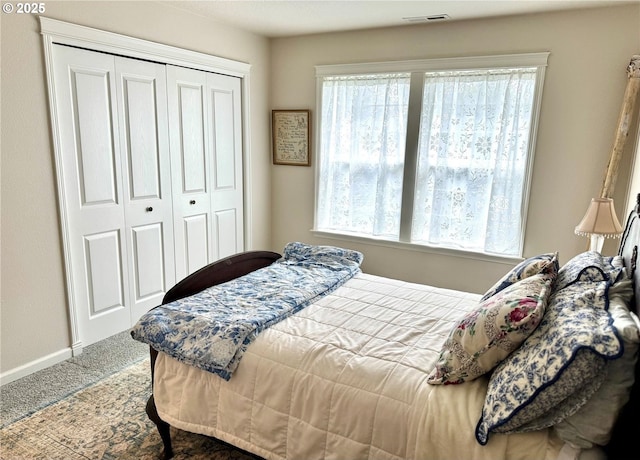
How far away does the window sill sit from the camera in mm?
3478

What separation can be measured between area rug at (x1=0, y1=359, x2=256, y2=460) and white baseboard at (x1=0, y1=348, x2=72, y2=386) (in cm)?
44

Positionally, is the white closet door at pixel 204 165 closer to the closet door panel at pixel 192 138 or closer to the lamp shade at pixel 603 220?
the closet door panel at pixel 192 138

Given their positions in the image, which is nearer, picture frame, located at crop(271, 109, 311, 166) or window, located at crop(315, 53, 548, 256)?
window, located at crop(315, 53, 548, 256)

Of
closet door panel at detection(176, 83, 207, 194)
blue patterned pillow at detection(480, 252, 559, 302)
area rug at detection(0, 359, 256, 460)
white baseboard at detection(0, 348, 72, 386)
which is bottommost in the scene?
area rug at detection(0, 359, 256, 460)

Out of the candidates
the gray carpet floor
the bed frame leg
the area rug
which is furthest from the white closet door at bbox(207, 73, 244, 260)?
the bed frame leg

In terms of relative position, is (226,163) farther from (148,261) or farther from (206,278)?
(206,278)

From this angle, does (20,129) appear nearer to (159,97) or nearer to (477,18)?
(159,97)

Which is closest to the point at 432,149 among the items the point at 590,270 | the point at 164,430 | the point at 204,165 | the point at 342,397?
the point at 204,165

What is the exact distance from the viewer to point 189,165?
142 inches

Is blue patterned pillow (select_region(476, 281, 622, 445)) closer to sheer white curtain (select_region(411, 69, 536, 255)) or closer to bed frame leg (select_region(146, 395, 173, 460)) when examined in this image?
bed frame leg (select_region(146, 395, 173, 460))

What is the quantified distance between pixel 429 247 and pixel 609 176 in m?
1.43

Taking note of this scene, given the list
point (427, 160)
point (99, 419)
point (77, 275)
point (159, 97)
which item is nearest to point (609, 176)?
point (427, 160)

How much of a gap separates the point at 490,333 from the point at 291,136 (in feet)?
10.7

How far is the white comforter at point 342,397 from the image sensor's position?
136 cm
